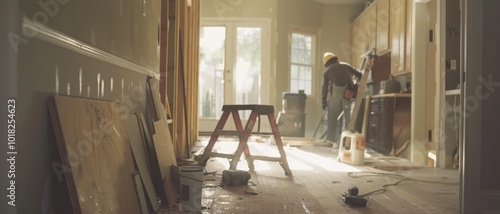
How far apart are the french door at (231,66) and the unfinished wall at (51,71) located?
22.0 feet

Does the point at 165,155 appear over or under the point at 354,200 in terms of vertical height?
over

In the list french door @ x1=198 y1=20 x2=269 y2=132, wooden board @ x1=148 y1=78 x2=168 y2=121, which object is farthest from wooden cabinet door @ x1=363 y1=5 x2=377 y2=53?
wooden board @ x1=148 y1=78 x2=168 y2=121

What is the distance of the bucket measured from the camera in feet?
7.96

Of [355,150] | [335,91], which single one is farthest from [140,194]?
[335,91]

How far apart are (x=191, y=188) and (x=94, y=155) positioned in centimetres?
79

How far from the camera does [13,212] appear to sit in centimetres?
125

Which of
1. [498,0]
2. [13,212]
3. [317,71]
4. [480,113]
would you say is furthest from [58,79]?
[317,71]

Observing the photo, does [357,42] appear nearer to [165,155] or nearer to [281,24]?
[281,24]

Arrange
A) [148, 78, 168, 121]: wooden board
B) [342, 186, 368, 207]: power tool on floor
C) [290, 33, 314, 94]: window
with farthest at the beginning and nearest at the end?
1. [290, 33, 314, 94]: window
2. [148, 78, 168, 121]: wooden board
3. [342, 186, 368, 207]: power tool on floor

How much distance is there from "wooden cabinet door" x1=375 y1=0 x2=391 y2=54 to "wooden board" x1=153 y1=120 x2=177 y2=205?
462 cm

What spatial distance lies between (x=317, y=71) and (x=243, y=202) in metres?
6.91

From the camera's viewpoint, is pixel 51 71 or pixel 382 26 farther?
Result: pixel 382 26

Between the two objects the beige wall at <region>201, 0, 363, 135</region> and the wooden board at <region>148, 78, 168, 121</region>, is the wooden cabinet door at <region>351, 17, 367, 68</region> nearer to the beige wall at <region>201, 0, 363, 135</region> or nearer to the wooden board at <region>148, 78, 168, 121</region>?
the beige wall at <region>201, 0, 363, 135</region>

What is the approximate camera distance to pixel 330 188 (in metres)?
3.36
